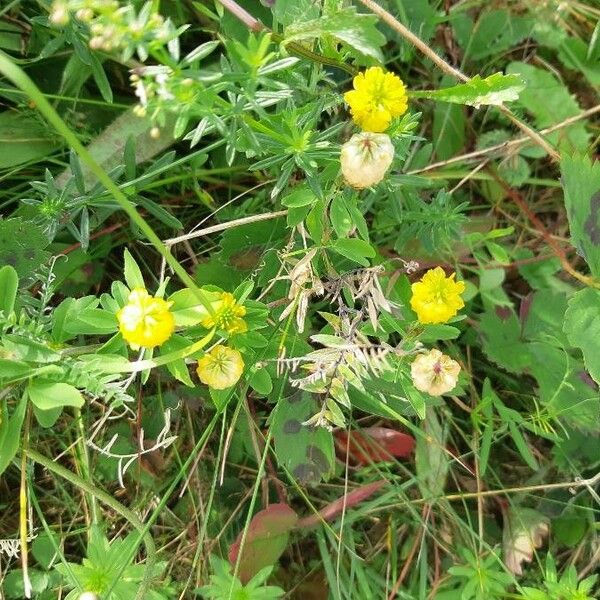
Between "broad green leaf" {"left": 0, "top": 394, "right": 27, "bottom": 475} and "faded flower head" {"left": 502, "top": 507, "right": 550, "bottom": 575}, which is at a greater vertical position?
"broad green leaf" {"left": 0, "top": 394, "right": 27, "bottom": 475}

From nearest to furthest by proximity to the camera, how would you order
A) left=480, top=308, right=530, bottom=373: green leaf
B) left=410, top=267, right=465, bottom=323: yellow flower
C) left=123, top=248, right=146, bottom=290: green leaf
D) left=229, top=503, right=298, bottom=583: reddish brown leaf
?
left=123, top=248, right=146, bottom=290: green leaf
left=410, top=267, right=465, bottom=323: yellow flower
left=229, top=503, right=298, bottom=583: reddish brown leaf
left=480, top=308, right=530, bottom=373: green leaf

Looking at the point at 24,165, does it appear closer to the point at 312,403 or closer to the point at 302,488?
the point at 312,403

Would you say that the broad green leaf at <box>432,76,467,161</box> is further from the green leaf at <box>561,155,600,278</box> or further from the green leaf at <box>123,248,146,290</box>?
the green leaf at <box>123,248,146,290</box>

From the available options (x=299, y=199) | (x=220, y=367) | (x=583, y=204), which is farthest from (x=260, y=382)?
(x=583, y=204)

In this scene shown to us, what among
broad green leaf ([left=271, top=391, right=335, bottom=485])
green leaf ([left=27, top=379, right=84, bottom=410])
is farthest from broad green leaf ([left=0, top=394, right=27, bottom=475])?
broad green leaf ([left=271, top=391, right=335, bottom=485])

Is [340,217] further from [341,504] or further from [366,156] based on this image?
[341,504]

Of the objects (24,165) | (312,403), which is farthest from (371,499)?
(24,165)
